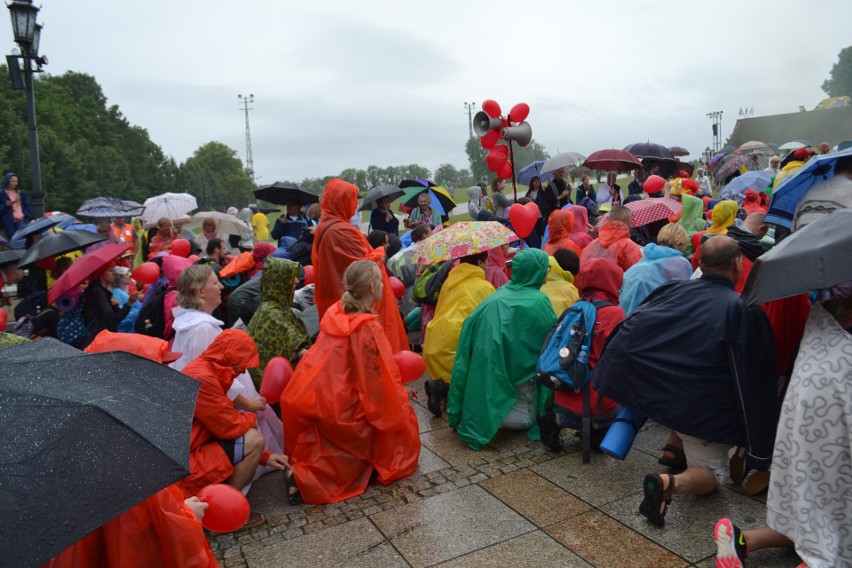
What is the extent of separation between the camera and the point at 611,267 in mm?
4922

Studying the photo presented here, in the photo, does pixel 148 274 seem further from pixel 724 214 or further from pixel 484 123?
pixel 484 123

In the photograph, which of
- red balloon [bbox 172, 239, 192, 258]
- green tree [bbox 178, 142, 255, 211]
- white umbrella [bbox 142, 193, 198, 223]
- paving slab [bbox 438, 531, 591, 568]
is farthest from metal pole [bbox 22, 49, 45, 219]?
green tree [bbox 178, 142, 255, 211]

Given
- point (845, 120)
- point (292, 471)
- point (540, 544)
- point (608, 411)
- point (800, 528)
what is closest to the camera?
point (800, 528)

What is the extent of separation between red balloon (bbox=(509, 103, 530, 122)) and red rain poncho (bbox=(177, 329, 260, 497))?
757cm

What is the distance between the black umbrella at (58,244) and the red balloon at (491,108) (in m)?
6.35

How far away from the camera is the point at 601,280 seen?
193 inches

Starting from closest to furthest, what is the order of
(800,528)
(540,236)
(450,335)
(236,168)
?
(800,528) → (450,335) → (540,236) → (236,168)

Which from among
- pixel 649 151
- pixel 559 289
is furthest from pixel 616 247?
pixel 649 151

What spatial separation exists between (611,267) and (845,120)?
46273 millimetres

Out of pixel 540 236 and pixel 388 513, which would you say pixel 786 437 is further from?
pixel 540 236

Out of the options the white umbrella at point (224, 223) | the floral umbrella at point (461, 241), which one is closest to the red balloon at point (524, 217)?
the floral umbrella at point (461, 241)

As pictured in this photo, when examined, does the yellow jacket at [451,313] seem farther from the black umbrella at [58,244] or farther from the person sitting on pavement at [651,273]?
the black umbrella at [58,244]

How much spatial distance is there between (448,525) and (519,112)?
25.8 feet

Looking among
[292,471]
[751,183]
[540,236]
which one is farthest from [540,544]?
[751,183]
